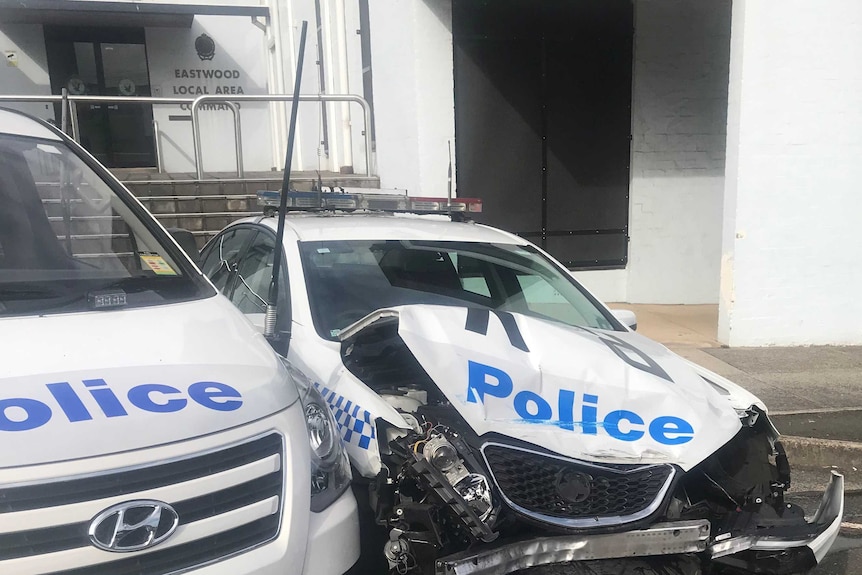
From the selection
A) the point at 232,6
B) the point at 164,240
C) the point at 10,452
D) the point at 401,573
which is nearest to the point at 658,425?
the point at 401,573

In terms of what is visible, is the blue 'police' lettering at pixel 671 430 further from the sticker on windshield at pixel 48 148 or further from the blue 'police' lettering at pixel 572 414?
the sticker on windshield at pixel 48 148

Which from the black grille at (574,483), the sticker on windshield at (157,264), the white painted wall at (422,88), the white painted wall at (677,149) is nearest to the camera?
the black grille at (574,483)

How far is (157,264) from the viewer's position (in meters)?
2.65

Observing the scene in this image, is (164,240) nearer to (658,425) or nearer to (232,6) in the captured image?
(658,425)

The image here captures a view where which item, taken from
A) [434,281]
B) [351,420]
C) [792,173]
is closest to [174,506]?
[351,420]

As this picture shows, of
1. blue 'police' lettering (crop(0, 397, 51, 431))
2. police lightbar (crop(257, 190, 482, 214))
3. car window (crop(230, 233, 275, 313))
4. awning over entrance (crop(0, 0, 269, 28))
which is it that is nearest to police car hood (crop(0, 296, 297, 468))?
blue 'police' lettering (crop(0, 397, 51, 431))

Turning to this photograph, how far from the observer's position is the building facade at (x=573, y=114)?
6059 mm

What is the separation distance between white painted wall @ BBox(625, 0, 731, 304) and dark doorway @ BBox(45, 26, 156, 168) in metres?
9.38

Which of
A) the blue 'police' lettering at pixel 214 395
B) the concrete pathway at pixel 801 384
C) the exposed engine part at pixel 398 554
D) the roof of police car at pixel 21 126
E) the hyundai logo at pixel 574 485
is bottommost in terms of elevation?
the concrete pathway at pixel 801 384

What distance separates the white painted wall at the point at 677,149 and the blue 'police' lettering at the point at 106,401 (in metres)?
7.37

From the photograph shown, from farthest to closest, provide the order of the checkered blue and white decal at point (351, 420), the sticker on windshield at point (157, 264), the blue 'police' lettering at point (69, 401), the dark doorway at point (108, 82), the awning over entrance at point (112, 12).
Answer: the dark doorway at point (108, 82) → the awning over entrance at point (112, 12) → the sticker on windshield at point (157, 264) → the checkered blue and white decal at point (351, 420) → the blue 'police' lettering at point (69, 401)

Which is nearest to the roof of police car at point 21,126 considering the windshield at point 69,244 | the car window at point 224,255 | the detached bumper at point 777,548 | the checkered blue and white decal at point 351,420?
the windshield at point 69,244

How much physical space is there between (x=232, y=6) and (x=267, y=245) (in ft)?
33.1

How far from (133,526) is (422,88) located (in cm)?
609
